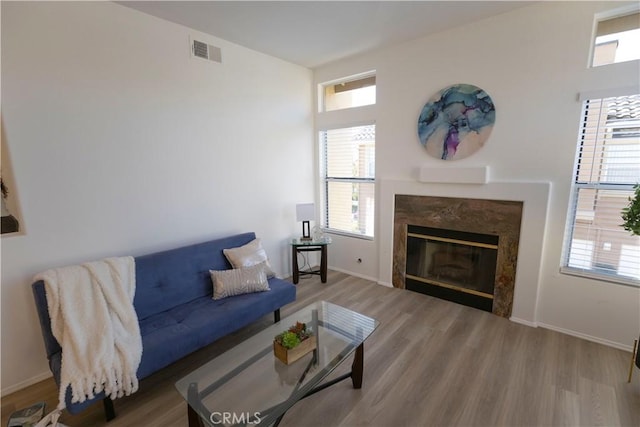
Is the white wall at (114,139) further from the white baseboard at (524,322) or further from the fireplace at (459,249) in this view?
the white baseboard at (524,322)

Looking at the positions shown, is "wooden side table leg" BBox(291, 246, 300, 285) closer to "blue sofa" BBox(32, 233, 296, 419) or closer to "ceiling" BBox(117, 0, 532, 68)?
"blue sofa" BBox(32, 233, 296, 419)

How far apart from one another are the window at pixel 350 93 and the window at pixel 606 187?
210cm

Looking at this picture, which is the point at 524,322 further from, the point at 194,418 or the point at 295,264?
the point at 194,418

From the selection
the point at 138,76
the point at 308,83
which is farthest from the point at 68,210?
the point at 308,83

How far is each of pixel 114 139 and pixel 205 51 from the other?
1216 millimetres

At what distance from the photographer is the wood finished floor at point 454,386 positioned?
69.8 inches

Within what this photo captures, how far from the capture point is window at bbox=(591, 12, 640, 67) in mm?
2201

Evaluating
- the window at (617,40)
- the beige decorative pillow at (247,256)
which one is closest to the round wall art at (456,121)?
the window at (617,40)

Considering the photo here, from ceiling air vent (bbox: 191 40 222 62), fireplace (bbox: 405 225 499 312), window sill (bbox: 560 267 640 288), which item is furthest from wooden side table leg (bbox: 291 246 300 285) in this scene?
window sill (bbox: 560 267 640 288)

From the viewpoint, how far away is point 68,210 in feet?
7.09

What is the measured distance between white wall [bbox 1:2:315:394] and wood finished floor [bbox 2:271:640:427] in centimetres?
Result: 96

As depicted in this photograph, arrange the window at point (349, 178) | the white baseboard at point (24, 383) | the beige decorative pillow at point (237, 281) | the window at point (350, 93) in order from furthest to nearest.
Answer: the window at point (349, 178)
the window at point (350, 93)
the beige decorative pillow at point (237, 281)
the white baseboard at point (24, 383)

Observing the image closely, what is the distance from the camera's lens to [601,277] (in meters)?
2.41

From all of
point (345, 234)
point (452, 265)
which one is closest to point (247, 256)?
point (345, 234)
